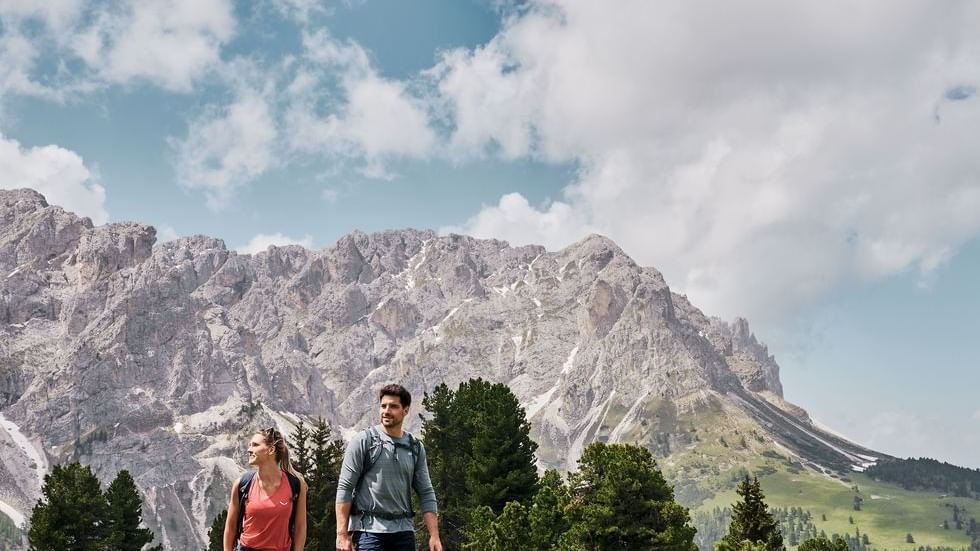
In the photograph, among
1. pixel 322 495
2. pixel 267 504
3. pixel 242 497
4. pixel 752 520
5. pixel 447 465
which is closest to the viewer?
pixel 267 504

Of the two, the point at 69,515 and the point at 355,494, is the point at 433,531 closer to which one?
the point at 355,494

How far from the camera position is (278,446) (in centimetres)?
1215

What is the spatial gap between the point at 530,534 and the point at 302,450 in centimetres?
2287

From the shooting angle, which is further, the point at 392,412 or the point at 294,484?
the point at 294,484

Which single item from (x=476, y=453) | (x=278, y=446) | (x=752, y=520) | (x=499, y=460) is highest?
(x=476, y=453)

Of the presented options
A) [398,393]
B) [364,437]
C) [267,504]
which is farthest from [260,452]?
[398,393]

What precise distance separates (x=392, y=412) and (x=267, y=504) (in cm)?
247

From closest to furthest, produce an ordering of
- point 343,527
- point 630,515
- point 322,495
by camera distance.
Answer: point 343,527 → point 630,515 → point 322,495

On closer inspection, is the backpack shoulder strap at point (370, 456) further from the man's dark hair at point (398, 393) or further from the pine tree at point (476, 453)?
the pine tree at point (476, 453)

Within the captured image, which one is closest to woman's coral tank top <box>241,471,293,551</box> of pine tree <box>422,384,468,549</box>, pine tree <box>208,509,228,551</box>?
pine tree <box>422,384,468,549</box>

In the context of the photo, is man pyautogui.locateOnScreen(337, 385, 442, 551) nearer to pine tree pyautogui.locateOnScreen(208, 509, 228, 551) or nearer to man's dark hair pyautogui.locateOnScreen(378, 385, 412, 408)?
man's dark hair pyautogui.locateOnScreen(378, 385, 412, 408)

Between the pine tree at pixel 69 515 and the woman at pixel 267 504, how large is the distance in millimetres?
52637

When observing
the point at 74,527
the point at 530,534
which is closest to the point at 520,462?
the point at 530,534

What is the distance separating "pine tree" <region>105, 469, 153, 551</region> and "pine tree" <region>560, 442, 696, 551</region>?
4038cm
